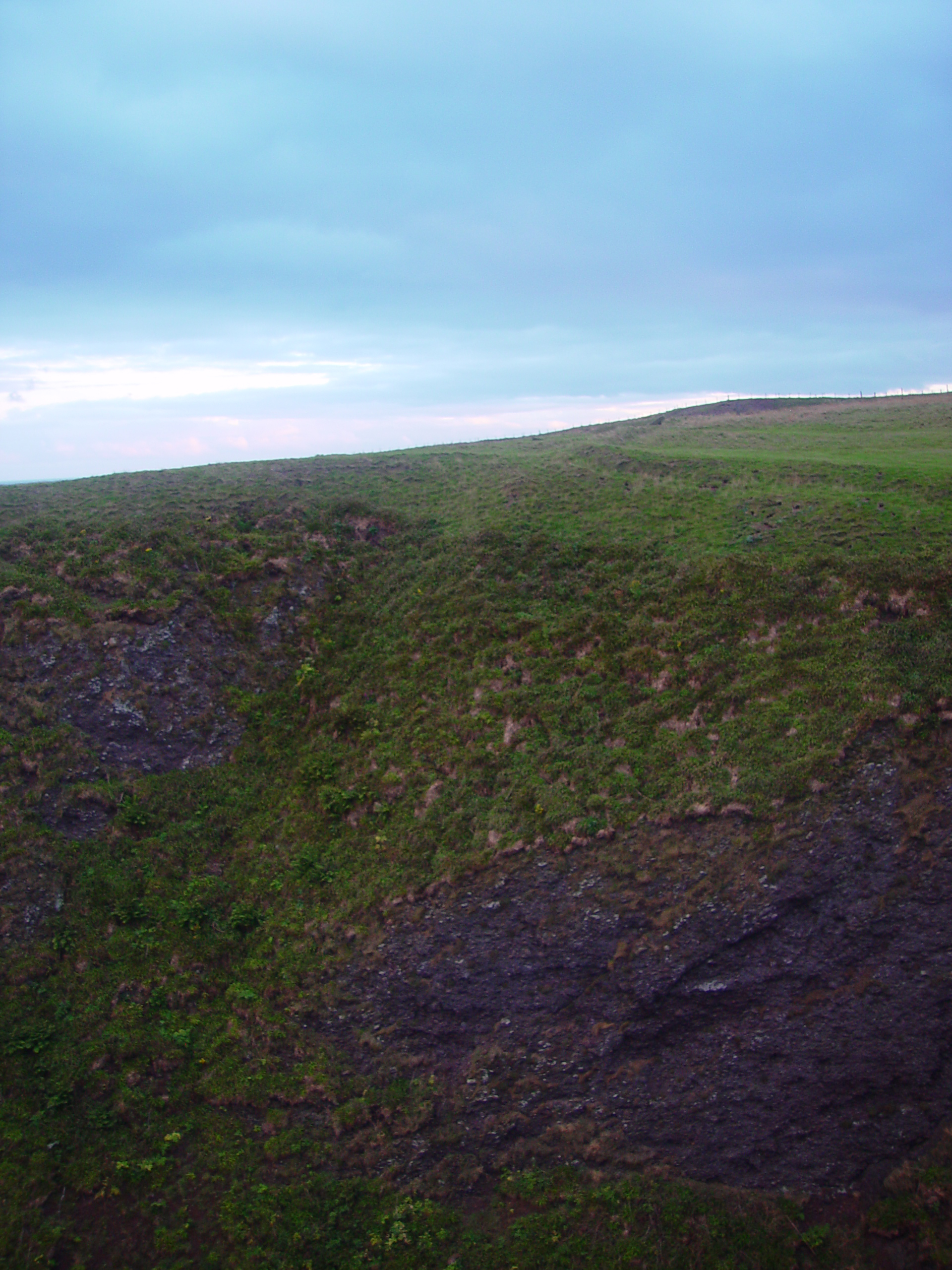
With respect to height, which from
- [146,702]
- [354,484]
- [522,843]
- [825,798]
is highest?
[354,484]

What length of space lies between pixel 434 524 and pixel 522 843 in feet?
A: 64.9

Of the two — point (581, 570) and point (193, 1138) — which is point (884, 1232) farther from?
point (581, 570)

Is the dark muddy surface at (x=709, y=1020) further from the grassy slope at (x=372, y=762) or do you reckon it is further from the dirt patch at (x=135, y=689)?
the dirt patch at (x=135, y=689)

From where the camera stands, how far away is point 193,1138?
13.9 metres

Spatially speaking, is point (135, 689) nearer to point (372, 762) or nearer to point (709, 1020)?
point (372, 762)

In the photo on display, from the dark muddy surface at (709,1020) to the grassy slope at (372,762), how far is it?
79 centimetres

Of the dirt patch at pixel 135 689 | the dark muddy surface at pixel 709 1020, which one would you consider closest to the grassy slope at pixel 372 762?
the dirt patch at pixel 135 689

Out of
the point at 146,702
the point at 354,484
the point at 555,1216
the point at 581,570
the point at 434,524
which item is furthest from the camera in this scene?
the point at 354,484

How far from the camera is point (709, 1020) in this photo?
13.9 meters

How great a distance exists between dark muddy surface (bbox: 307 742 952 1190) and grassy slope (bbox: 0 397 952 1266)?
0.79 metres

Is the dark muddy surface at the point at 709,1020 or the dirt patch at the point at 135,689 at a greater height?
the dirt patch at the point at 135,689

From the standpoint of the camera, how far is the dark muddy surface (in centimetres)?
1276

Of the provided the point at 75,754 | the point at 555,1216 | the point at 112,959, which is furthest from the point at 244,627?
the point at 555,1216

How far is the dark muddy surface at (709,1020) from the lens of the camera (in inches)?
502
